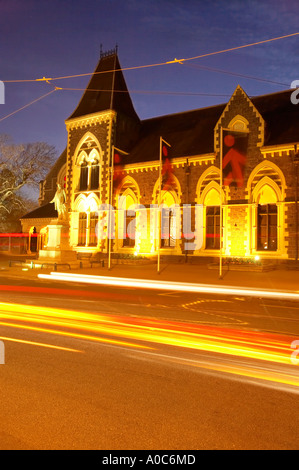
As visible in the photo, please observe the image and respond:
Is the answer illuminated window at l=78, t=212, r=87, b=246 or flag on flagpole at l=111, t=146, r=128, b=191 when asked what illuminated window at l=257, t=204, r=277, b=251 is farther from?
illuminated window at l=78, t=212, r=87, b=246

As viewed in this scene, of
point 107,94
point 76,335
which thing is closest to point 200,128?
point 107,94

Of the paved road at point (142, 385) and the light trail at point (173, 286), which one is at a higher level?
the paved road at point (142, 385)

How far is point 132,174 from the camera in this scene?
28.5m

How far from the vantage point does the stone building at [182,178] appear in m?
22.8

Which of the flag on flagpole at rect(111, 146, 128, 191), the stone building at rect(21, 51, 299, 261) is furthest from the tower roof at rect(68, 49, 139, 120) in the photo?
the flag on flagpole at rect(111, 146, 128, 191)

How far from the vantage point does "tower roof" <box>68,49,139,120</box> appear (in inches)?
Answer: 1219

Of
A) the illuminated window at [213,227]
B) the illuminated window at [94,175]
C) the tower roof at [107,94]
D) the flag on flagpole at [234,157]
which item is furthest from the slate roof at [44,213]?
the flag on flagpole at [234,157]

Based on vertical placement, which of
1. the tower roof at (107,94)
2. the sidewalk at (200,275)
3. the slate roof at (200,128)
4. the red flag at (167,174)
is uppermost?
the tower roof at (107,94)

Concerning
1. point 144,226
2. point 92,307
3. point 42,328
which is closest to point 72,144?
point 144,226

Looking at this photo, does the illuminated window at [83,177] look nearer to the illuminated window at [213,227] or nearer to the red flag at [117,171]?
the red flag at [117,171]

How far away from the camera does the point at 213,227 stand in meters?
25.2

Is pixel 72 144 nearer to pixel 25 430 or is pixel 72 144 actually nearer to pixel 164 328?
pixel 164 328

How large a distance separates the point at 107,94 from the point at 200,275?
19163 millimetres

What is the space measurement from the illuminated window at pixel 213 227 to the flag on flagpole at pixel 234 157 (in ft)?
7.27
